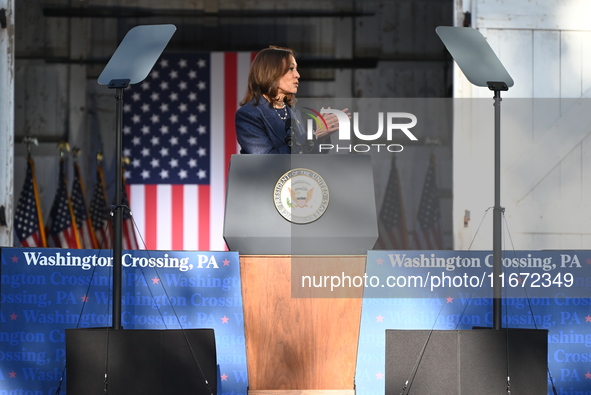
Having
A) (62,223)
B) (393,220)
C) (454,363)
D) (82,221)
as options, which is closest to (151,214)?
(82,221)

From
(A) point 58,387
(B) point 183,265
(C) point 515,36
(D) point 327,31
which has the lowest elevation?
(A) point 58,387

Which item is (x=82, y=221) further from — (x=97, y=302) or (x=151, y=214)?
(x=97, y=302)

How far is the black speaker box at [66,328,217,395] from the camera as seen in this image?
3.03 m

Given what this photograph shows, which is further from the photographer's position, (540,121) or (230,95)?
(230,95)

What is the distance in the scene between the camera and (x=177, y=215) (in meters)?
8.48

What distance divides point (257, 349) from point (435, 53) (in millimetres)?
6144

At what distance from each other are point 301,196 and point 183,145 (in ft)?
17.6

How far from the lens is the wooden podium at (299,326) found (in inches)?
130

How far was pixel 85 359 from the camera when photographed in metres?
3.04

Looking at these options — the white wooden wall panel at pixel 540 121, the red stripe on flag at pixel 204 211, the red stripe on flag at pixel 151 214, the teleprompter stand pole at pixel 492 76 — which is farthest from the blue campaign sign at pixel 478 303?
the red stripe on flag at pixel 151 214

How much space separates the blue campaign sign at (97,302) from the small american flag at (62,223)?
4.68 metres

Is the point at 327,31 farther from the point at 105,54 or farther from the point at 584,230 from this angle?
the point at 584,230

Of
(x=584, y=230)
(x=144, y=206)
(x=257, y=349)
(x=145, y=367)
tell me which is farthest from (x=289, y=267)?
(x=144, y=206)

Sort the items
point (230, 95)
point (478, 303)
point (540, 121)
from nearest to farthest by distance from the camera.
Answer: point (478, 303) → point (540, 121) → point (230, 95)
